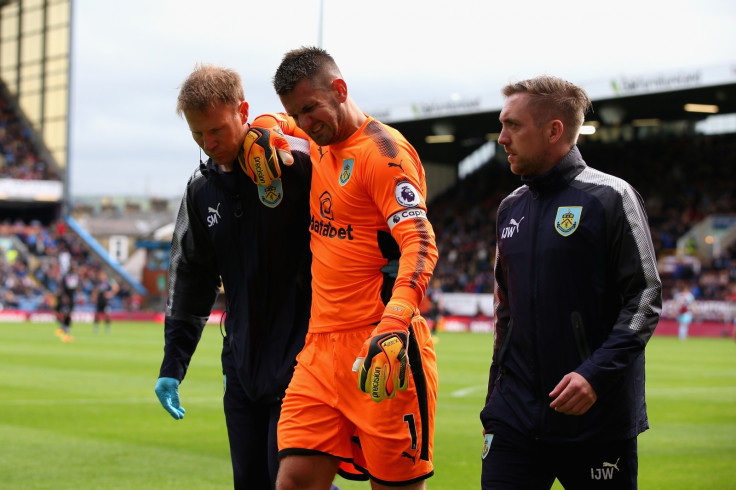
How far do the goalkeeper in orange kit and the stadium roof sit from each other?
97.3ft

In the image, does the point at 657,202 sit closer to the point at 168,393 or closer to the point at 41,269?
the point at 41,269

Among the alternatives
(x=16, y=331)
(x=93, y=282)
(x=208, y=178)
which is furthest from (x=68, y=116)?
(x=208, y=178)

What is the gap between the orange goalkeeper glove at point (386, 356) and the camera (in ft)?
12.9

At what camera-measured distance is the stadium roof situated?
35125 mm

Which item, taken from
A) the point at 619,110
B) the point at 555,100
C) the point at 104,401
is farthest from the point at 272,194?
the point at 619,110

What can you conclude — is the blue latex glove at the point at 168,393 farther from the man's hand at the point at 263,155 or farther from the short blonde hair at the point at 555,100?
the short blonde hair at the point at 555,100

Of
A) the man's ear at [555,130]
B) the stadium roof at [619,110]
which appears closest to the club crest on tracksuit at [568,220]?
the man's ear at [555,130]

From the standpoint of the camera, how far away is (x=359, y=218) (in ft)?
14.6

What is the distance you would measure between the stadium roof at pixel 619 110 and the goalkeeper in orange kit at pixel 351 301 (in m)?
29.7

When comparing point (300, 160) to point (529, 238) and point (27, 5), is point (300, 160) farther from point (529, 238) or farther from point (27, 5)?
point (27, 5)

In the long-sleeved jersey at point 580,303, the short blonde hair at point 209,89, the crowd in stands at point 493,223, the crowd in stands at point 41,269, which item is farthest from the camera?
the crowd in stands at point 41,269

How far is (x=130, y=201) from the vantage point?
12125 cm

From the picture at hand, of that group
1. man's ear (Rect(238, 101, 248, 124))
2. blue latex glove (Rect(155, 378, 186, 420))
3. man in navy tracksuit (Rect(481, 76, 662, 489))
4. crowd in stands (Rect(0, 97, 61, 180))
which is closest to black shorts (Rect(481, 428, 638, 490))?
man in navy tracksuit (Rect(481, 76, 662, 489))

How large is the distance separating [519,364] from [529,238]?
0.51 meters
